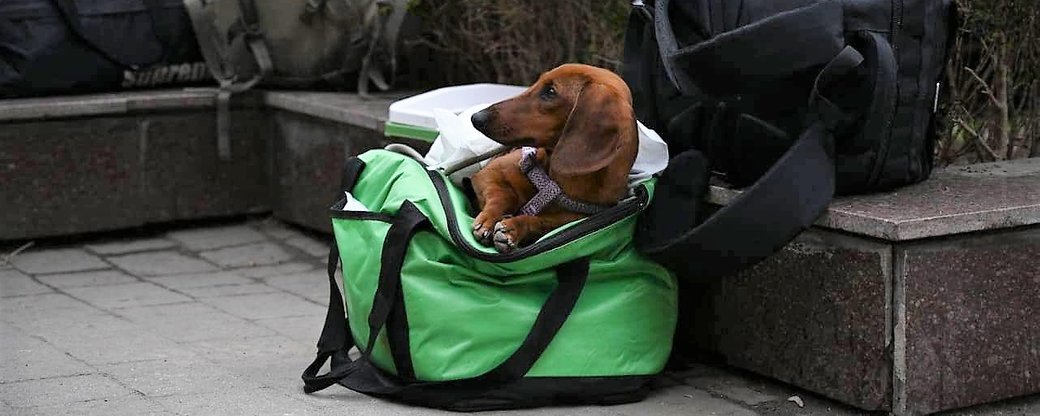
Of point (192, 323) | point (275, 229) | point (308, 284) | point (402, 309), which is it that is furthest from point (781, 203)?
point (275, 229)

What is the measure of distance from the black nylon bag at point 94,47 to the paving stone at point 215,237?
63 centimetres

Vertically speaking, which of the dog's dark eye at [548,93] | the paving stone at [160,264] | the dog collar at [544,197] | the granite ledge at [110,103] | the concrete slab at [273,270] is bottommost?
the concrete slab at [273,270]

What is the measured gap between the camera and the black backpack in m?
3.26

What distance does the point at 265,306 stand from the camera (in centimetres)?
473

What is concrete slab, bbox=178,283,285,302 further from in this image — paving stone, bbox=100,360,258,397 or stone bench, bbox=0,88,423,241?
paving stone, bbox=100,360,258,397

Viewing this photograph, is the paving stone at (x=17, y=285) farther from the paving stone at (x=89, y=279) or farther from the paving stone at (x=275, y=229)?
the paving stone at (x=275, y=229)

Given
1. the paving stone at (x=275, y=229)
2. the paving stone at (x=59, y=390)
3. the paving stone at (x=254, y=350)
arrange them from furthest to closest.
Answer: the paving stone at (x=275, y=229) → the paving stone at (x=254, y=350) → the paving stone at (x=59, y=390)

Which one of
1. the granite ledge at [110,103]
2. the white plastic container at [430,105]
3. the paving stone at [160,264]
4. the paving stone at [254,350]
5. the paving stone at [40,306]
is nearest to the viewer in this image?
the paving stone at [254,350]

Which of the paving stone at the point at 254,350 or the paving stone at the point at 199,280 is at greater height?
the paving stone at the point at 254,350

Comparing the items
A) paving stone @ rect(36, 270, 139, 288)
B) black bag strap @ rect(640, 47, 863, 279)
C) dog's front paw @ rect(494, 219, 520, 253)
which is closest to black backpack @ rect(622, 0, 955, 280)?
black bag strap @ rect(640, 47, 863, 279)

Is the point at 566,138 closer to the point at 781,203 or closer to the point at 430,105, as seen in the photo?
the point at 781,203

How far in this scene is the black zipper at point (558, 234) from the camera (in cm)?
336

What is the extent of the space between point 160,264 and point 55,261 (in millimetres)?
388

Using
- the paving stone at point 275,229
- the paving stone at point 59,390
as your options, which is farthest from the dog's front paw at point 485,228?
the paving stone at point 275,229
